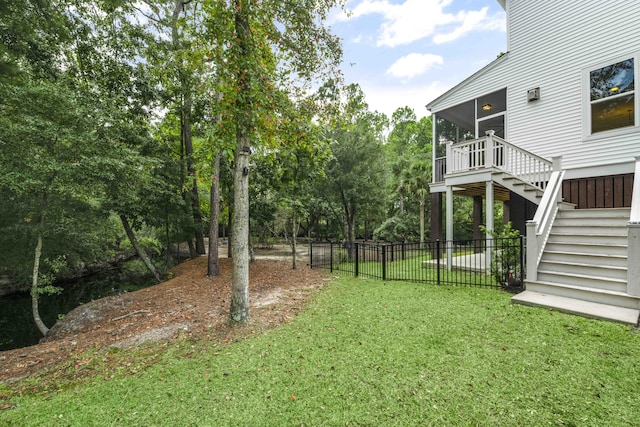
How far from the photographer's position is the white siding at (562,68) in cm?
695

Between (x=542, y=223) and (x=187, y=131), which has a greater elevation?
(x=187, y=131)

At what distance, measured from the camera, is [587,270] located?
4805mm

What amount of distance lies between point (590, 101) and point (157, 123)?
55.3ft

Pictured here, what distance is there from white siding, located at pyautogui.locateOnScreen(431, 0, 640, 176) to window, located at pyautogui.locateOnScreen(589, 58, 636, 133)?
0.21 metres

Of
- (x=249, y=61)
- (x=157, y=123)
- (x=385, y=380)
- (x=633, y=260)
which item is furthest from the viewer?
(x=157, y=123)

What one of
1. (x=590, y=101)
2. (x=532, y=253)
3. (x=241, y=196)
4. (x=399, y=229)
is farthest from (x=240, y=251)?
(x=399, y=229)

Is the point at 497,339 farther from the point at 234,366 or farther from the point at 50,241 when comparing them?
the point at 50,241

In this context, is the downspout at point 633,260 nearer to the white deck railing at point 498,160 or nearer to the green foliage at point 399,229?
the white deck railing at point 498,160

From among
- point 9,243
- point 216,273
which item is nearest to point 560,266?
point 216,273

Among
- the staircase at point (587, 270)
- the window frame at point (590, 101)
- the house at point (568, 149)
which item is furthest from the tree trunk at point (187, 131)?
the window frame at point (590, 101)

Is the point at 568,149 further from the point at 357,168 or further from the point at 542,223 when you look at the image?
the point at 357,168

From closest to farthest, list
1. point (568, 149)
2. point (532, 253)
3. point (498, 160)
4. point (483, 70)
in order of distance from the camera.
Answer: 1. point (532, 253)
2. point (568, 149)
3. point (498, 160)
4. point (483, 70)

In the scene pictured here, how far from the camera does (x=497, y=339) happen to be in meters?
3.55

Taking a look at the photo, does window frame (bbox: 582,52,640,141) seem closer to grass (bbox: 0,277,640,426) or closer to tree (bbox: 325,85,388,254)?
grass (bbox: 0,277,640,426)
